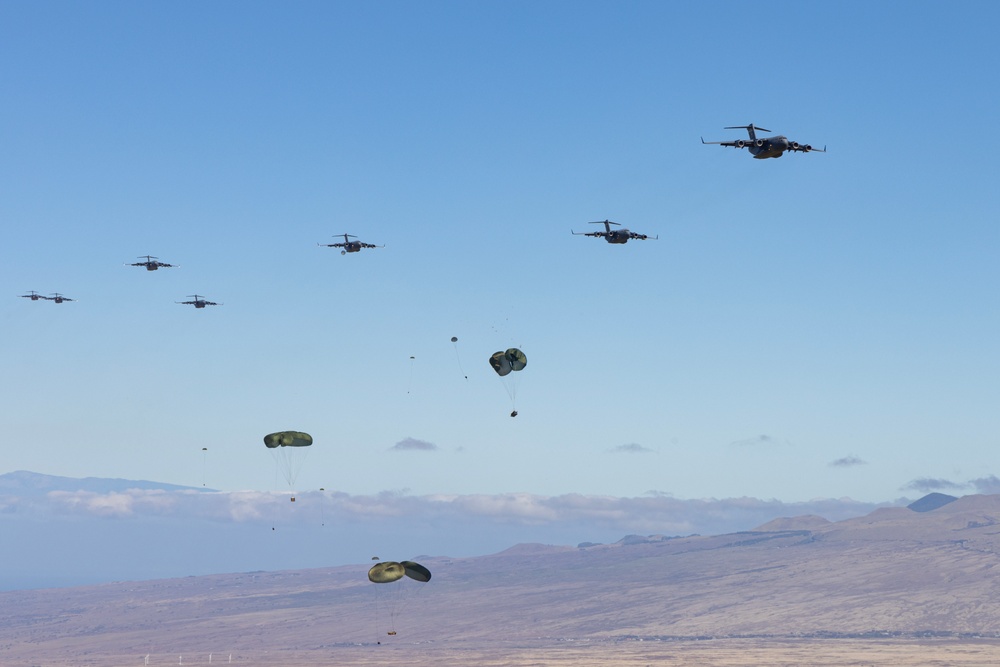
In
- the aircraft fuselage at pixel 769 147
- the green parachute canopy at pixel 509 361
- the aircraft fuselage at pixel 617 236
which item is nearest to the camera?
the aircraft fuselage at pixel 769 147

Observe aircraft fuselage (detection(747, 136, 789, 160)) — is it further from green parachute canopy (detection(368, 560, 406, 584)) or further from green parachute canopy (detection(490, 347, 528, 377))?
green parachute canopy (detection(368, 560, 406, 584))

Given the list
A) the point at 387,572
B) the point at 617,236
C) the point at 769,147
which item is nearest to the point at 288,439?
the point at 387,572

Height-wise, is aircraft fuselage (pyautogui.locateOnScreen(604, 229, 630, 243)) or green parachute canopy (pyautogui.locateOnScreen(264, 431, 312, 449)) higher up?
aircraft fuselage (pyautogui.locateOnScreen(604, 229, 630, 243))

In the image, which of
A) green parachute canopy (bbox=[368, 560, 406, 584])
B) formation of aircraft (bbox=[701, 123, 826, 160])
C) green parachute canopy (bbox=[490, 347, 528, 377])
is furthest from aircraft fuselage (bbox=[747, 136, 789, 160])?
green parachute canopy (bbox=[368, 560, 406, 584])

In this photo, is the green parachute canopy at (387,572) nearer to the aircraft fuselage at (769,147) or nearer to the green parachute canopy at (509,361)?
the green parachute canopy at (509,361)

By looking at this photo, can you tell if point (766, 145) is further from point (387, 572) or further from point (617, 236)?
point (387, 572)

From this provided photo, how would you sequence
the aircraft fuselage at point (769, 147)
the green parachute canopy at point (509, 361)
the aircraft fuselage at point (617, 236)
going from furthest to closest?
the green parachute canopy at point (509, 361) < the aircraft fuselage at point (617, 236) < the aircraft fuselage at point (769, 147)

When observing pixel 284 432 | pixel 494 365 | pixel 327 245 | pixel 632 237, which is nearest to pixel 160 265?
pixel 327 245

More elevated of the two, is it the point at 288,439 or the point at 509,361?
the point at 509,361

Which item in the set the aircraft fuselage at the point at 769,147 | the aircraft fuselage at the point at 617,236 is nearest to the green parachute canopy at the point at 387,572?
the aircraft fuselage at the point at 617,236
